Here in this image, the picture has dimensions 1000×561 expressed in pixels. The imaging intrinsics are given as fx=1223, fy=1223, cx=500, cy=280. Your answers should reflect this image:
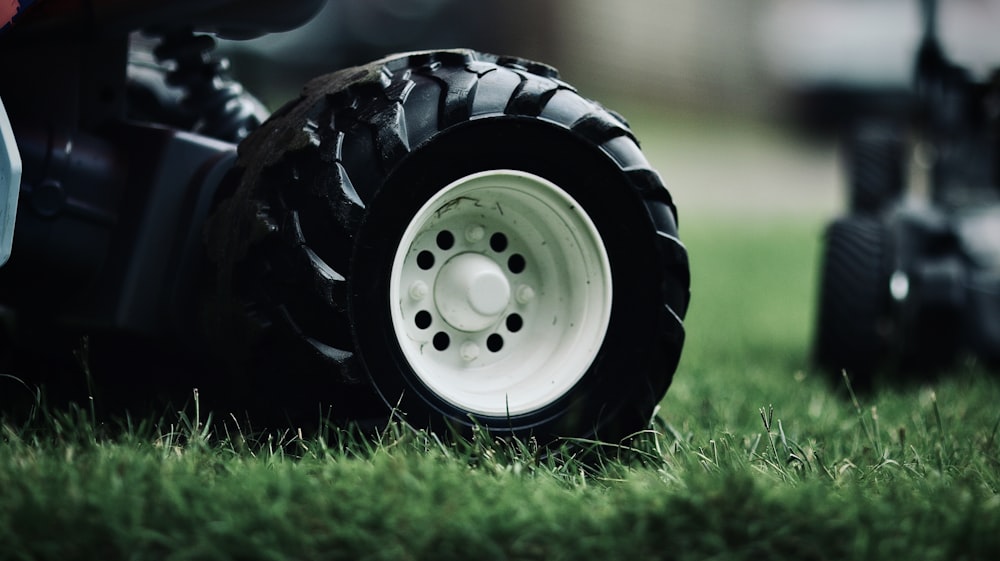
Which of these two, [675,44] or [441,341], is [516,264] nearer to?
[441,341]

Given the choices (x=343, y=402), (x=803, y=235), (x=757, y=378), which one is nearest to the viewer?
(x=343, y=402)

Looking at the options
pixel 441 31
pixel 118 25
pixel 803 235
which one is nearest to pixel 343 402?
pixel 118 25

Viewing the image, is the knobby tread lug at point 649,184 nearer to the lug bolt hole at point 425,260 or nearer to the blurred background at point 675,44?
the lug bolt hole at point 425,260

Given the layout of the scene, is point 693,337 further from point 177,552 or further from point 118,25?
point 177,552

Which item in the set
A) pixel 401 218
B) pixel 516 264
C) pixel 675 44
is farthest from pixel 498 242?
pixel 675 44

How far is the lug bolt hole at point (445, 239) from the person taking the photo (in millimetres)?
2627

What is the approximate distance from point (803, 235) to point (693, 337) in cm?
677

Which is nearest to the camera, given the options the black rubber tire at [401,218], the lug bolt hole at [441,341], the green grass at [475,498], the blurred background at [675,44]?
the green grass at [475,498]

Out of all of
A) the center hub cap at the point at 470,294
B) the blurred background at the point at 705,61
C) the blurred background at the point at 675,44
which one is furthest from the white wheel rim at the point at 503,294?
A: the blurred background at the point at 675,44

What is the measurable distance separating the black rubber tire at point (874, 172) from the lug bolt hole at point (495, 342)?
2697mm

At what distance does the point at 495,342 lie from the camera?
106 inches

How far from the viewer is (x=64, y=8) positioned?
2631 mm

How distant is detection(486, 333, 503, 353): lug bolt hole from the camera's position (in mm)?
2688

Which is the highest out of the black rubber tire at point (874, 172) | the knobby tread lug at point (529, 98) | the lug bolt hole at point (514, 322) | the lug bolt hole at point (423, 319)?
the knobby tread lug at point (529, 98)
